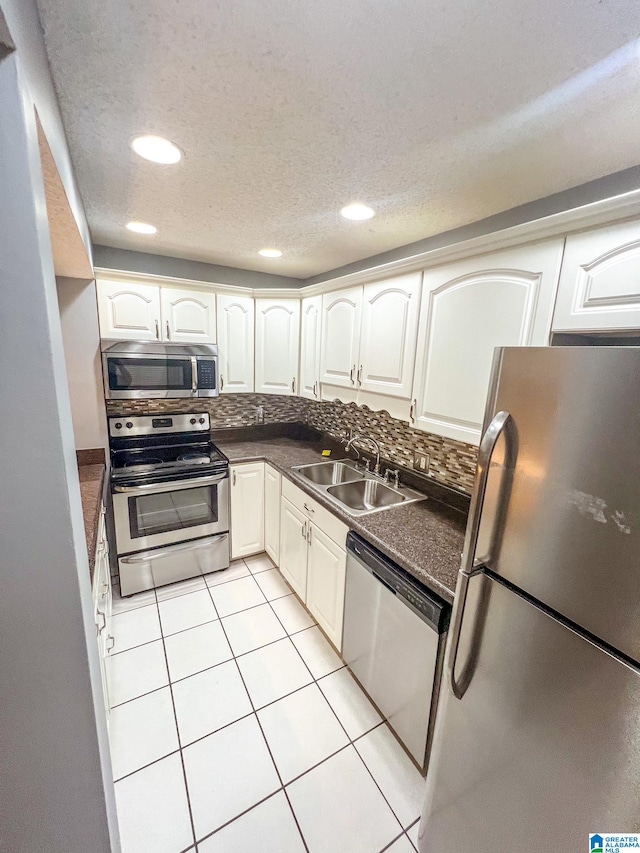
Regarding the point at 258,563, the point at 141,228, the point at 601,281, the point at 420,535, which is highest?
the point at 141,228

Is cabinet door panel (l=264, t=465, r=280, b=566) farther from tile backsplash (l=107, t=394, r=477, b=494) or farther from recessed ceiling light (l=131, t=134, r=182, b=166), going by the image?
recessed ceiling light (l=131, t=134, r=182, b=166)

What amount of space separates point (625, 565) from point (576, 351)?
44cm

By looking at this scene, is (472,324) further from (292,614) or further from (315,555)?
(292,614)

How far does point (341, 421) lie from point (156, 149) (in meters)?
1.98

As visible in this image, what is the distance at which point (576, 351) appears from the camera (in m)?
0.73

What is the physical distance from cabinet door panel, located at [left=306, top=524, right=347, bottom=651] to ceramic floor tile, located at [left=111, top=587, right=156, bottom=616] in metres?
1.09

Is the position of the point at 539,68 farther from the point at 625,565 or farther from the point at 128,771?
the point at 128,771

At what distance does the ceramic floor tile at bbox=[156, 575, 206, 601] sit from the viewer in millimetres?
2311

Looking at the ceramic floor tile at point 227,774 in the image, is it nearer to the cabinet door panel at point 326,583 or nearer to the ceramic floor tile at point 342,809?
the ceramic floor tile at point 342,809

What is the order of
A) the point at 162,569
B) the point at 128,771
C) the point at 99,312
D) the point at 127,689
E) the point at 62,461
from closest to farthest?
the point at 62,461
the point at 128,771
the point at 127,689
the point at 99,312
the point at 162,569

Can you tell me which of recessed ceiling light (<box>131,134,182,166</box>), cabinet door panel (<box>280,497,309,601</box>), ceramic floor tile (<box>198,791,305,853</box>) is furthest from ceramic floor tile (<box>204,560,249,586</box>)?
recessed ceiling light (<box>131,134,182,166</box>)

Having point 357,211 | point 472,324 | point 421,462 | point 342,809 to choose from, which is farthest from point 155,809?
point 357,211

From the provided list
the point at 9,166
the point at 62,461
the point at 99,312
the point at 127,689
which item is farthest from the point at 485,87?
the point at 127,689

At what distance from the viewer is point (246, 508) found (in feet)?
8.44
